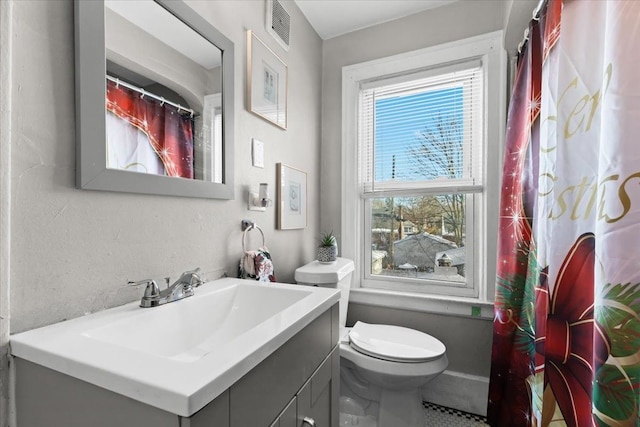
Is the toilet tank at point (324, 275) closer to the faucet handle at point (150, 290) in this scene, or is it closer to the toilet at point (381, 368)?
the toilet at point (381, 368)

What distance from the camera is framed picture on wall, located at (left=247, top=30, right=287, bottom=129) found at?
4.24ft

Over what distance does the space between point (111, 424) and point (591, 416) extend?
0.97 metres

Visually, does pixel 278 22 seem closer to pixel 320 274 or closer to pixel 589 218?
pixel 320 274

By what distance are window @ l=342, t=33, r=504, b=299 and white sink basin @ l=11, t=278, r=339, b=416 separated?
1.07 metres

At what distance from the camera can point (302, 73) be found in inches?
70.6

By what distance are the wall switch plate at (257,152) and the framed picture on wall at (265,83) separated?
13 cm

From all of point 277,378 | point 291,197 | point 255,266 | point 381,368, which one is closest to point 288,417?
point 277,378

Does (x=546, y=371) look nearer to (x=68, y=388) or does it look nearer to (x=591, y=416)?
(x=591, y=416)

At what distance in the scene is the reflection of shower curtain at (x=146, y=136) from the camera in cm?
77

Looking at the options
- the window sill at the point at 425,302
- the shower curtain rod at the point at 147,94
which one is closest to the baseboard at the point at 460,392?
the window sill at the point at 425,302

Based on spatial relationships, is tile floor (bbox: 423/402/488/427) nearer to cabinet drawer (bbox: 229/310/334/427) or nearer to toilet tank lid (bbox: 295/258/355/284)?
toilet tank lid (bbox: 295/258/355/284)

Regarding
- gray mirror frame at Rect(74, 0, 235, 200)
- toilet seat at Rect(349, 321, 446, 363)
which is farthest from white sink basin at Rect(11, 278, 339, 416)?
toilet seat at Rect(349, 321, 446, 363)

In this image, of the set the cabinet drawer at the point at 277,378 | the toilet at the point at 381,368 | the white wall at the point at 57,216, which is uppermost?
the white wall at the point at 57,216

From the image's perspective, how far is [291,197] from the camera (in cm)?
161
